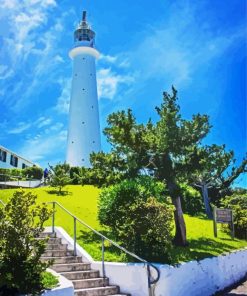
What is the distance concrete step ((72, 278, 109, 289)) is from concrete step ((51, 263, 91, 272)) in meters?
0.76

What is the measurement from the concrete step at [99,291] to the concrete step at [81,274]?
0.65 meters

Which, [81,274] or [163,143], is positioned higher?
[163,143]

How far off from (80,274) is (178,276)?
272cm

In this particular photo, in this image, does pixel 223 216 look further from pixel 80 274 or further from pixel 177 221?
pixel 80 274

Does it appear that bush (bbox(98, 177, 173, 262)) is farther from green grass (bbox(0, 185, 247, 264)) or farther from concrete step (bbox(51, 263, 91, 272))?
concrete step (bbox(51, 263, 91, 272))

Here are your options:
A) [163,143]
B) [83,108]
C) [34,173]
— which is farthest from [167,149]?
[83,108]

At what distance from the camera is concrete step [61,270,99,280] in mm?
11156

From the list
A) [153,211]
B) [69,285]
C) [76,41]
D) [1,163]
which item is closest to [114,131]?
[153,211]

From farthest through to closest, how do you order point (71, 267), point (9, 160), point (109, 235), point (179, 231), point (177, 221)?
point (9, 160), point (177, 221), point (179, 231), point (109, 235), point (71, 267)

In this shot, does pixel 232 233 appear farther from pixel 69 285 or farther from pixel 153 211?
pixel 69 285

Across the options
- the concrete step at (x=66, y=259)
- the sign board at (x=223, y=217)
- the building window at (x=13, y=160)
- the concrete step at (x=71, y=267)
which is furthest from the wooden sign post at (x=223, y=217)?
the building window at (x=13, y=160)

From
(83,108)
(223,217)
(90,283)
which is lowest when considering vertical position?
(90,283)

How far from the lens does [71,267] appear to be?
11773 mm

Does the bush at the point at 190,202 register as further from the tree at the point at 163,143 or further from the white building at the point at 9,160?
the white building at the point at 9,160
